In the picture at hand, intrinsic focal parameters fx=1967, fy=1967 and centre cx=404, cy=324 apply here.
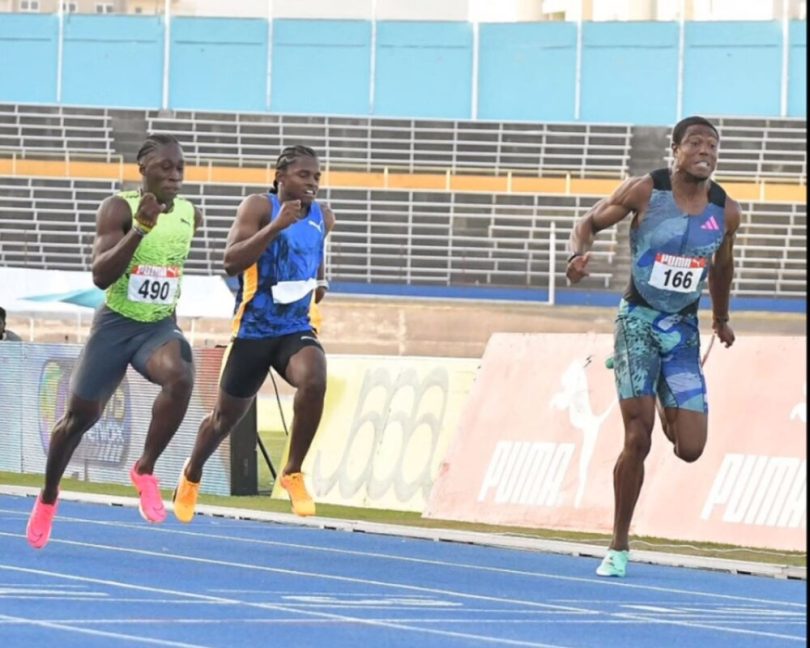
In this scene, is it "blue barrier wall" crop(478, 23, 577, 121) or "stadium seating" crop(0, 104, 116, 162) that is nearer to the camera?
"stadium seating" crop(0, 104, 116, 162)

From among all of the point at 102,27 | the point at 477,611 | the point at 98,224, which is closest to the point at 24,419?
the point at 98,224

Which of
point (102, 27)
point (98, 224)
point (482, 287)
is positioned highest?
point (102, 27)

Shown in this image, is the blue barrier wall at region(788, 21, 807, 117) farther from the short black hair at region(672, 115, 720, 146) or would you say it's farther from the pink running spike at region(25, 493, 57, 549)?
the pink running spike at region(25, 493, 57, 549)

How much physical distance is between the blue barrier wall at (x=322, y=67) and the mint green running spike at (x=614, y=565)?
41.1 m

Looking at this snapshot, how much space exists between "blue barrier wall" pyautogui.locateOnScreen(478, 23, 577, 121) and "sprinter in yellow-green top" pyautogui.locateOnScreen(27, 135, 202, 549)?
40.3 m

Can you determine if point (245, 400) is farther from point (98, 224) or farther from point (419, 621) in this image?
point (419, 621)

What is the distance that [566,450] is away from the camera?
472 inches

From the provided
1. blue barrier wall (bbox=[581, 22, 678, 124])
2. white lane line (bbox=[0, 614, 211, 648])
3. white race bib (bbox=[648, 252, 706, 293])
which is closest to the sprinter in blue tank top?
white race bib (bbox=[648, 252, 706, 293])

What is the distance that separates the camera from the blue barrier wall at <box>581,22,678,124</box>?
48.2m

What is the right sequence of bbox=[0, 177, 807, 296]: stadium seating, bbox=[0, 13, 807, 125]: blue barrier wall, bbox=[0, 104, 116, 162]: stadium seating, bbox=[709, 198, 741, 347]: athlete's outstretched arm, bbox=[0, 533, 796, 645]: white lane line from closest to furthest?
bbox=[0, 533, 796, 645]: white lane line, bbox=[709, 198, 741, 347]: athlete's outstretched arm, bbox=[0, 177, 807, 296]: stadium seating, bbox=[0, 104, 116, 162]: stadium seating, bbox=[0, 13, 807, 125]: blue barrier wall

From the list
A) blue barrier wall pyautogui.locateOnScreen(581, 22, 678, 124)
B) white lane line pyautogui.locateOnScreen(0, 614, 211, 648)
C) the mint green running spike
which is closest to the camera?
white lane line pyautogui.locateOnScreen(0, 614, 211, 648)

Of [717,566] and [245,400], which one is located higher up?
[245,400]

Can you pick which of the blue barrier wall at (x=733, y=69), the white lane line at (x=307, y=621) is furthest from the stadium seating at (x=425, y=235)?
the white lane line at (x=307, y=621)

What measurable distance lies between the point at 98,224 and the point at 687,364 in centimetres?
275
